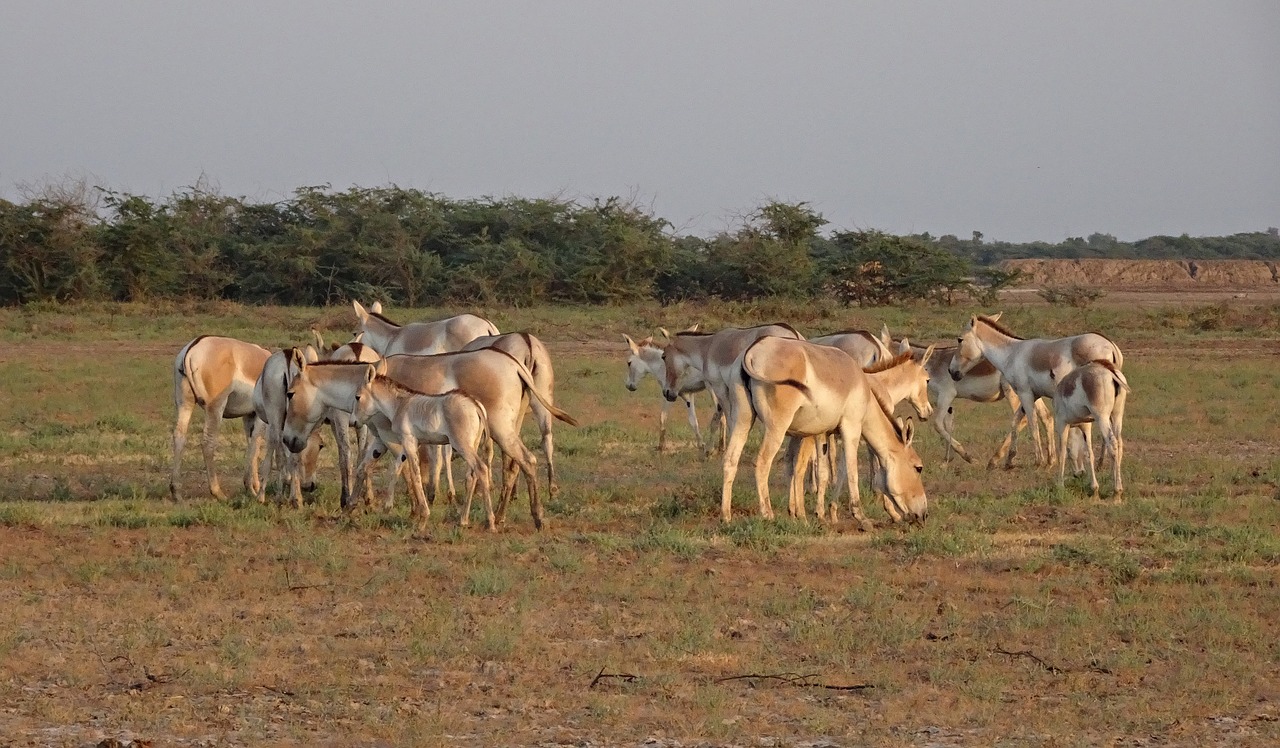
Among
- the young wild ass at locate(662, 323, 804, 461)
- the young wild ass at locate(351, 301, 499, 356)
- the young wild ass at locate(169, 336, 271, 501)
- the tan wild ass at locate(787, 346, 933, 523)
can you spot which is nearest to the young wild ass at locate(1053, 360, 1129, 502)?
the tan wild ass at locate(787, 346, 933, 523)

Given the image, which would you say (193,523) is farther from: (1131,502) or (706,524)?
(1131,502)

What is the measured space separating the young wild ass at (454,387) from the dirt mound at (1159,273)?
2548 inches

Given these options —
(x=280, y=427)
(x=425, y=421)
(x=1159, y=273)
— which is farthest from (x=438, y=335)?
(x=1159, y=273)

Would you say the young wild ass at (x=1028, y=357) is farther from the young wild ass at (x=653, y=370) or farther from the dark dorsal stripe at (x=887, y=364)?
the young wild ass at (x=653, y=370)

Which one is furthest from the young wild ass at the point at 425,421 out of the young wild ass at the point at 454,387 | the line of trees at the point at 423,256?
the line of trees at the point at 423,256

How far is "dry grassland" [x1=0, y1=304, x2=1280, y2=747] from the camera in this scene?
274 inches

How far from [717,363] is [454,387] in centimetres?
303

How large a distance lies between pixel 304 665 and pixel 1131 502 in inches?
336

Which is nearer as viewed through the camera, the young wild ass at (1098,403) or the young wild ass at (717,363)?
the young wild ass at (717,363)

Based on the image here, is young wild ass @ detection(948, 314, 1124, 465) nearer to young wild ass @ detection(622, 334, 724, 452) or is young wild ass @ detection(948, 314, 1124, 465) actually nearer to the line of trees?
young wild ass @ detection(622, 334, 724, 452)

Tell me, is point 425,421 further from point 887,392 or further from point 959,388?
point 959,388

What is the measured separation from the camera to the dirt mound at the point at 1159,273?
75688 mm

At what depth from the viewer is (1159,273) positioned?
77.7 m

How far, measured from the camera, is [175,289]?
133 feet
